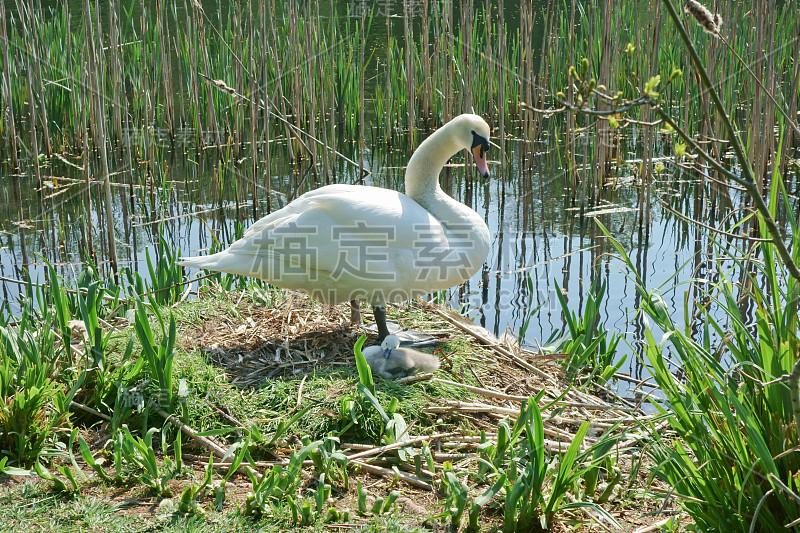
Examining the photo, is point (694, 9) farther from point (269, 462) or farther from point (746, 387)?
point (269, 462)

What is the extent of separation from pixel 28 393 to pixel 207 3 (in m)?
13.4

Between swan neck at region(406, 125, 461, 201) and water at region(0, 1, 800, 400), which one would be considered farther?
water at region(0, 1, 800, 400)

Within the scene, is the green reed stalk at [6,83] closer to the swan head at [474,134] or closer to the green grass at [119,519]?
the swan head at [474,134]

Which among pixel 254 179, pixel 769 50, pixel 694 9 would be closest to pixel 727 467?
pixel 694 9

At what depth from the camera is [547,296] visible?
625cm

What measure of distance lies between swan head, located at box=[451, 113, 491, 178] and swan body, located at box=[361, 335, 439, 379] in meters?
1.38

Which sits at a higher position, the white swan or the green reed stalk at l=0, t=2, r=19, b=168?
the green reed stalk at l=0, t=2, r=19, b=168

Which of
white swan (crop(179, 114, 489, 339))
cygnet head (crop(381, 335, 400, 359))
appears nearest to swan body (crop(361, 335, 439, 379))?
cygnet head (crop(381, 335, 400, 359))

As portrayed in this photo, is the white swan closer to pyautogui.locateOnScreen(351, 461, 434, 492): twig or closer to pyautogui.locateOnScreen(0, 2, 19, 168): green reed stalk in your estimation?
pyautogui.locateOnScreen(351, 461, 434, 492): twig

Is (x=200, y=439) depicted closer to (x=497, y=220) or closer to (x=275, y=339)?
(x=275, y=339)

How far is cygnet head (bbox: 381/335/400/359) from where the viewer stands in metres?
3.87

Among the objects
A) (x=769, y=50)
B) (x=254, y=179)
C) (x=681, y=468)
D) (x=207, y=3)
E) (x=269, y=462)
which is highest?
(x=207, y=3)

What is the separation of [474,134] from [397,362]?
165 cm

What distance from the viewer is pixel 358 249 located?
13.0 ft
